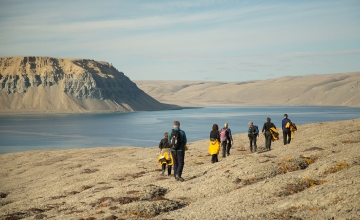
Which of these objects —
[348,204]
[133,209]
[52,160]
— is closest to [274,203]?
[348,204]

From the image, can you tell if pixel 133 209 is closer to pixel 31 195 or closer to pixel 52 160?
pixel 31 195

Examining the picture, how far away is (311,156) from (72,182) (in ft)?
48.5

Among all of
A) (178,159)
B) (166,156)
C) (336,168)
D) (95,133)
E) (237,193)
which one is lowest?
(95,133)

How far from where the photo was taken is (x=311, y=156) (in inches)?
826

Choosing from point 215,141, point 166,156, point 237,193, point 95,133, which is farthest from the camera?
point 95,133

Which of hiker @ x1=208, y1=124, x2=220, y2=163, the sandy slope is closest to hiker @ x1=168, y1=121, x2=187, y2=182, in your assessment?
the sandy slope

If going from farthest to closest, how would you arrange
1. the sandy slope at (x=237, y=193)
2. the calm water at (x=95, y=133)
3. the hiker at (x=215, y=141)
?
1. the calm water at (x=95, y=133)
2. the hiker at (x=215, y=141)
3. the sandy slope at (x=237, y=193)

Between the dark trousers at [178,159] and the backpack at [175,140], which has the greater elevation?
the backpack at [175,140]

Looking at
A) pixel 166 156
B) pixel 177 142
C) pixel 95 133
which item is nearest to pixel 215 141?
pixel 166 156

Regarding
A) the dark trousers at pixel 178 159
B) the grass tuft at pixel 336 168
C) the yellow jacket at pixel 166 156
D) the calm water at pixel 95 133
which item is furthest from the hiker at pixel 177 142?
the calm water at pixel 95 133

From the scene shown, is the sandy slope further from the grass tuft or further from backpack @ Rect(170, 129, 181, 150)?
backpack @ Rect(170, 129, 181, 150)

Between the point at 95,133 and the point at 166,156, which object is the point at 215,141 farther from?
the point at 95,133

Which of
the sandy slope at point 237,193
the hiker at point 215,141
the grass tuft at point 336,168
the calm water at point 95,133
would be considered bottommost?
the calm water at point 95,133

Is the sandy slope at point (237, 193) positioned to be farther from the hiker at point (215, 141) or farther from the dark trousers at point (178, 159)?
the hiker at point (215, 141)
